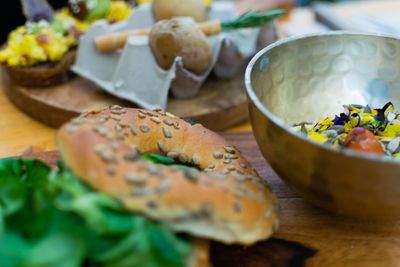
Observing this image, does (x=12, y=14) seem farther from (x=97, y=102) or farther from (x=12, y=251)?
(x=12, y=251)

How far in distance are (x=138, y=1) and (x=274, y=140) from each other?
3.43ft

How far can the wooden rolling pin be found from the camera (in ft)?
4.27

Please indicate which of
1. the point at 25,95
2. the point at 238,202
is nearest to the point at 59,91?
the point at 25,95

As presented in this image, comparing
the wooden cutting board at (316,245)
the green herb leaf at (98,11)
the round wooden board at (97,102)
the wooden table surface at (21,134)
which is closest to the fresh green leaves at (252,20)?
the round wooden board at (97,102)

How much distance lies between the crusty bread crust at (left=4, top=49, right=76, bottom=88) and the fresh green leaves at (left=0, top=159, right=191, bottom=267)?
2.14 ft

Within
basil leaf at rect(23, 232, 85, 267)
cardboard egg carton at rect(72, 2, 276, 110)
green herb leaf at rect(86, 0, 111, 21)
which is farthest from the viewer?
green herb leaf at rect(86, 0, 111, 21)

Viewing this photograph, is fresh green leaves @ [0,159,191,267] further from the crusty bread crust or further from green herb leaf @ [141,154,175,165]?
the crusty bread crust

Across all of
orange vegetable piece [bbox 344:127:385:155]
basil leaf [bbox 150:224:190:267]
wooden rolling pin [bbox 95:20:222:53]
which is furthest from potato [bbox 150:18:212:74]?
basil leaf [bbox 150:224:190:267]

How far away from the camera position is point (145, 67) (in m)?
1.25

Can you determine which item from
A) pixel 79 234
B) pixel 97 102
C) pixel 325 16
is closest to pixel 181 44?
pixel 97 102

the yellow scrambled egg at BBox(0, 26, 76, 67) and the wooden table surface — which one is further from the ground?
the yellow scrambled egg at BBox(0, 26, 76, 67)

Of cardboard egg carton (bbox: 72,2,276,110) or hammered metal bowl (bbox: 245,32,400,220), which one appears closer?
hammered metal bowl (bbox: 245,32,400,220)

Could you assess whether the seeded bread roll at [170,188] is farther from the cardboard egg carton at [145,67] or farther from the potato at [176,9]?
the potato at [176,9]

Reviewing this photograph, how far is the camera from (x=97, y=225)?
0.61 metres
